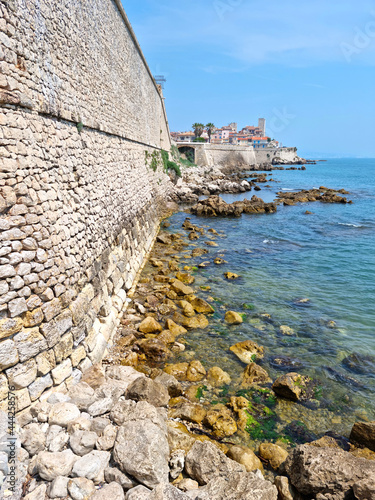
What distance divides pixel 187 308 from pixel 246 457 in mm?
4995

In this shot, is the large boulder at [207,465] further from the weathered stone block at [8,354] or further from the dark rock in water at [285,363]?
the dark rock in water at [285,363]

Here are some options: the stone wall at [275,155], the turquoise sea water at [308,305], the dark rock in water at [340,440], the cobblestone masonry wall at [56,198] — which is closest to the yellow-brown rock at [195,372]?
the turquoise sea water at [308,305]

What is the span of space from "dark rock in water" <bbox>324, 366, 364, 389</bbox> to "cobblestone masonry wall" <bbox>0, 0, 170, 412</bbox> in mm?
5078

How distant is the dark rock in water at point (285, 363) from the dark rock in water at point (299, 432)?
158 centimetres

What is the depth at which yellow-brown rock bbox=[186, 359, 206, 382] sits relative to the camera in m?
6.88

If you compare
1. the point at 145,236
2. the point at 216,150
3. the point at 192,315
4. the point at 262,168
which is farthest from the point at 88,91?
the point at 262,168

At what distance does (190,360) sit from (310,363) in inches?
110

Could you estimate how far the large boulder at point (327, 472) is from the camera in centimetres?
408

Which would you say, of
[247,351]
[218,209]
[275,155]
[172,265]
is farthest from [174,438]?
[275,155]

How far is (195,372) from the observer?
22.9 ft

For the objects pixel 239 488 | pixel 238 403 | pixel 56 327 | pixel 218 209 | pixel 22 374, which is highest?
pixel 56 327

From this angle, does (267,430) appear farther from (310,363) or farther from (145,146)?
(145,146)

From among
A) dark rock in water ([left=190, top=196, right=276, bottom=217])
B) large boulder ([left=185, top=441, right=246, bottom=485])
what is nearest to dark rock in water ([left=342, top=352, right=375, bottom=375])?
large boulder ([left=185, top=441, right=246, bottom=485])

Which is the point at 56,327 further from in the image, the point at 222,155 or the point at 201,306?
the point at 222,155
